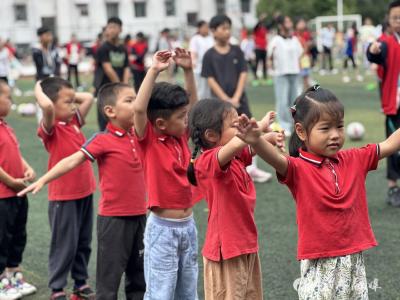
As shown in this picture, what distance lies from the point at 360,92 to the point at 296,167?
51.1 ft

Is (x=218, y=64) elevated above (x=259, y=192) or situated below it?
above

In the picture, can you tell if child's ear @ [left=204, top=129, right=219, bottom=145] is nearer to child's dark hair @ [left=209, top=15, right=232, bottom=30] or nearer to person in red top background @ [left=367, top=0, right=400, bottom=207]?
person in red top background @ [left=367, top=0, right=400, bottom=207]

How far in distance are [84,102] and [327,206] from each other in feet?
7.98

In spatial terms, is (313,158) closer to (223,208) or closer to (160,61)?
(223,208)

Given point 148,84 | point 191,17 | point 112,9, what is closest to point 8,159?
point 148,84

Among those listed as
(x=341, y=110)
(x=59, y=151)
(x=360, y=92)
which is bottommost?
(x=360, y=92)

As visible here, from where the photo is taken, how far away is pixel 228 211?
12.1ft

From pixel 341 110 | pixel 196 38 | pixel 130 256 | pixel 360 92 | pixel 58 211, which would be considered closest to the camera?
pixel 341 110

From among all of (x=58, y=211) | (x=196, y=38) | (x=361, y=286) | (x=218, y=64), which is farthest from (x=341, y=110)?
(x=196, y=38)

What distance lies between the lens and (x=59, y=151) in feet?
16.4

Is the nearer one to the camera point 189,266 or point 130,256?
point 189,266

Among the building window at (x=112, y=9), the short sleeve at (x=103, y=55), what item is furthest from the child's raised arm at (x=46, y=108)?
the building window at (x=112, y=9)

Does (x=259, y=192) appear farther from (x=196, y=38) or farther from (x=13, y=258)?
(x=196, y=38)

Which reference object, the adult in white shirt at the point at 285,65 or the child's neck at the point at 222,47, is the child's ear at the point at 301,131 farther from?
the adult in white shirt at the point at 285,65
